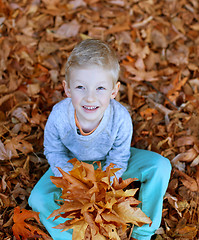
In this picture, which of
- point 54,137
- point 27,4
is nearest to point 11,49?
point 27,4

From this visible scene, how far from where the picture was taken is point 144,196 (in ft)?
5.15

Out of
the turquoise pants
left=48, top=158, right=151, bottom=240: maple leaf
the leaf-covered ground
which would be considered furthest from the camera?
the leaf-covered ground

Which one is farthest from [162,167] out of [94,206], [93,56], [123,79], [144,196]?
[123,79]

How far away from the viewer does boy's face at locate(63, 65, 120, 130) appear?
129 cm

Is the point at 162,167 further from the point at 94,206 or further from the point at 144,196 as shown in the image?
the point at 94,206

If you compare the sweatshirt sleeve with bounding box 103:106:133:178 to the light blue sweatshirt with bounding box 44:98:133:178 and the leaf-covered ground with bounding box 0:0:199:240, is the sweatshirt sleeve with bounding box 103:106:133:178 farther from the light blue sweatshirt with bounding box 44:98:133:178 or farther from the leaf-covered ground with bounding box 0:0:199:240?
the leaf-covered ground with bounding box 0:0:199:240

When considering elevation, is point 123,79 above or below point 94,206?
above

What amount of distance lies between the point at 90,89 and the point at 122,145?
48 centimetres

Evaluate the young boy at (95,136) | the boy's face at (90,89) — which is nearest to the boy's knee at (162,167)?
the young boy at (95,136)

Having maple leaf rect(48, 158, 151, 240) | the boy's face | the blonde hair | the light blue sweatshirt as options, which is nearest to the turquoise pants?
the light blue sweatshirt

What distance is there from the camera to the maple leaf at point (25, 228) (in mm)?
1523

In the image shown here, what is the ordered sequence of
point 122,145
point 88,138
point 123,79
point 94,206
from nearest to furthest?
point 94,206
point 88,138
point 122,145
point 123,79

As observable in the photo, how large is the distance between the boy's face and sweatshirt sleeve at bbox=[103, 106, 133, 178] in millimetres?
228

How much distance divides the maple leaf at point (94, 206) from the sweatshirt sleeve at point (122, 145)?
328 millimetres
